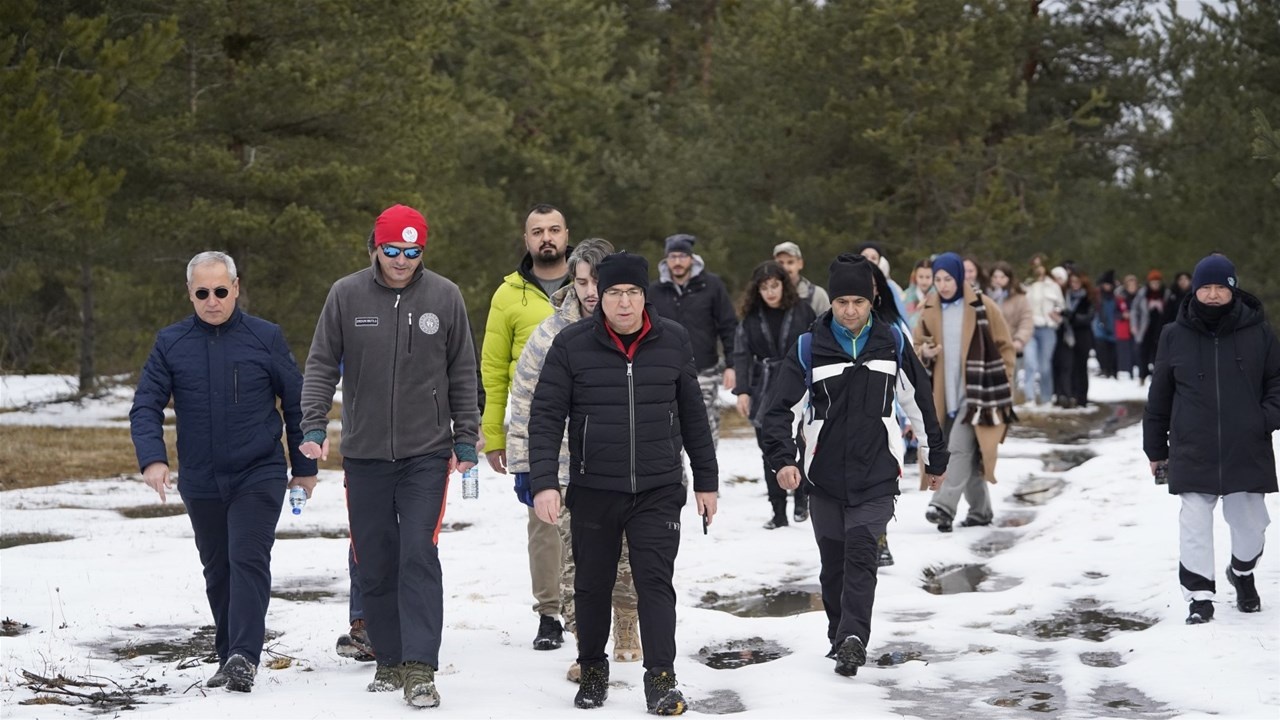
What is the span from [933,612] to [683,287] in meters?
4.15

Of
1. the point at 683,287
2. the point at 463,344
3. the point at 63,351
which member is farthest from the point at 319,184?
the point at 463,344

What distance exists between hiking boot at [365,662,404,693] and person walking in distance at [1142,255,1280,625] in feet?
14.1

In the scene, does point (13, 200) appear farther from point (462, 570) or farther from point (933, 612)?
point (933, 612)

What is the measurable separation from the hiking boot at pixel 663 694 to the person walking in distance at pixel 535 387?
0.52 m

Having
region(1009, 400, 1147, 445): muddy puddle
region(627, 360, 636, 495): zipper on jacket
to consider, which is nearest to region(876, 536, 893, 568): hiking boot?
region(627, 360, 636, 495): zipper on jacket

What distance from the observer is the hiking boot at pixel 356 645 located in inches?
301

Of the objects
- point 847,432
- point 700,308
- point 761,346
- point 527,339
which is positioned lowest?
point 847,432

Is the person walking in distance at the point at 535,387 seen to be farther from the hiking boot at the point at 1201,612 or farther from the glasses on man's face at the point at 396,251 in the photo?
the hiking boot at the point at 1201,612

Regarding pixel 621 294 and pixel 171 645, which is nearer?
pixel 621 294

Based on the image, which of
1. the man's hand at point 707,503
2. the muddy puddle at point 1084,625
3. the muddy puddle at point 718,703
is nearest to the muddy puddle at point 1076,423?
the muddy puddle at point 1084,625

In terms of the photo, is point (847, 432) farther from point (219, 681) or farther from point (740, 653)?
point (219, 681)

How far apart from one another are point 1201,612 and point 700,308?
506cm

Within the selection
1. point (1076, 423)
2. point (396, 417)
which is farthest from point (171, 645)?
point (1076, 423)

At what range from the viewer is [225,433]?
6.96m
